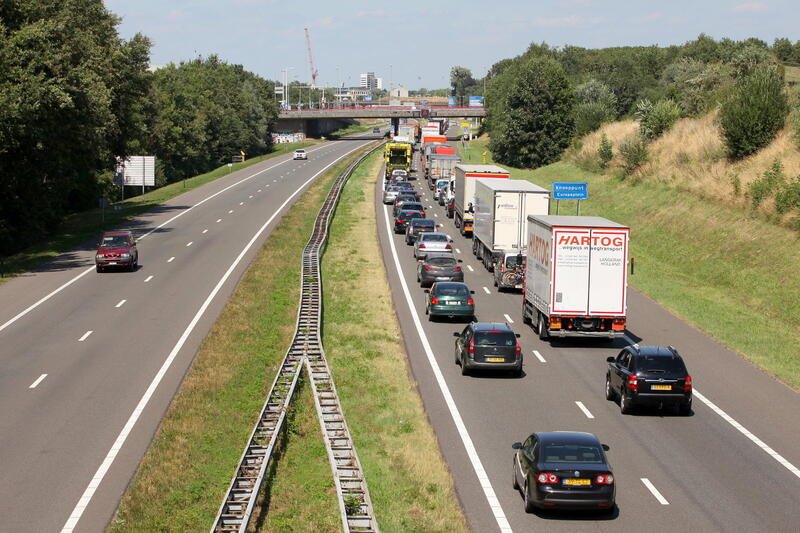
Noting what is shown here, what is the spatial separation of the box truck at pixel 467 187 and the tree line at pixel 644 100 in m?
15.9

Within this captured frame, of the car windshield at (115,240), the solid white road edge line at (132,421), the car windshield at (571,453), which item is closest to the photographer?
the car windshield at (571,453)

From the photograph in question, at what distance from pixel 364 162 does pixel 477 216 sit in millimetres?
72959

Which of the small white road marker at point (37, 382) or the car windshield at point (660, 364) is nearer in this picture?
the car windshield at point (660, 364)

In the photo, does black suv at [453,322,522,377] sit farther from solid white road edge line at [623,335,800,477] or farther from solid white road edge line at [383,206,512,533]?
solid white road edge line at [623,335,800,477]

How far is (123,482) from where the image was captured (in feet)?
62.5

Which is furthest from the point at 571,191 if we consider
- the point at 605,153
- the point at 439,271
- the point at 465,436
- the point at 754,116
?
the point at 465,436

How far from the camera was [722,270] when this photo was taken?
47.5 metres

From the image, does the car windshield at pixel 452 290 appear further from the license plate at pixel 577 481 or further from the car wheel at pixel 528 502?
the license plate at pixel 577 481

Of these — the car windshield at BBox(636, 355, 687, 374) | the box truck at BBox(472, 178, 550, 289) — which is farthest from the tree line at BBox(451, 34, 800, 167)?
the car windshield at BBox(636, 355, 687, 374)

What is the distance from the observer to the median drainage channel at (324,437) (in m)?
16.1

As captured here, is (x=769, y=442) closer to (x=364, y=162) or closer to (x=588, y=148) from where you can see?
(x=588, y=148)

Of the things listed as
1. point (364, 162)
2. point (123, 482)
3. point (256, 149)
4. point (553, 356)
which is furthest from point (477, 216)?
point (256, 149)

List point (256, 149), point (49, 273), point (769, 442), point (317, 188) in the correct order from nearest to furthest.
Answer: point (769, 442) < point (49, 273) < point (317, 188) < point (256, 149)

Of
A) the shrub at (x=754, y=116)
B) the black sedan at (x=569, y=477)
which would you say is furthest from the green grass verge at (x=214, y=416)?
the shrub at (x=754, y=116)
